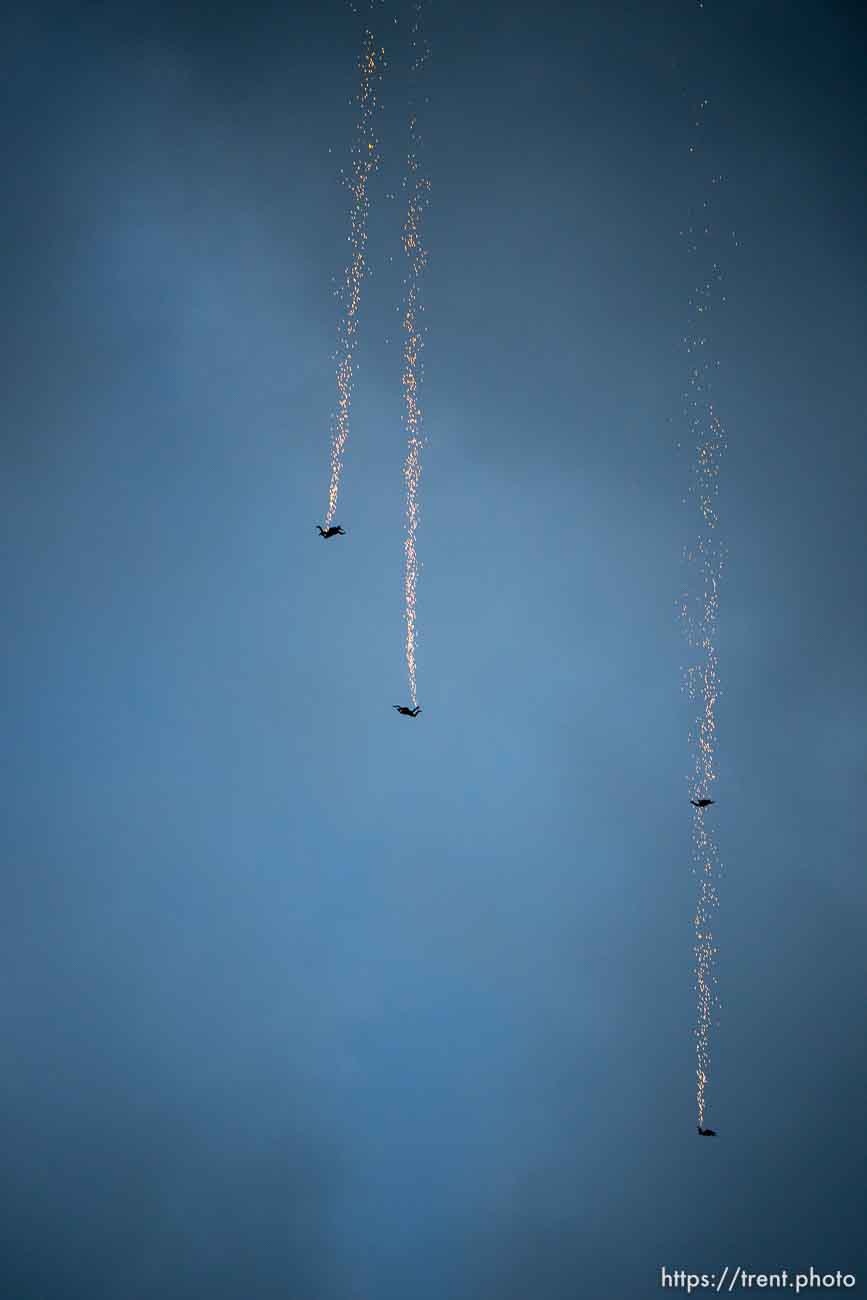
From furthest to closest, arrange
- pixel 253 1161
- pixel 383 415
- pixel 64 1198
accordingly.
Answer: pixel 383 415 → pixel 253 1161 → pixel 64 1198

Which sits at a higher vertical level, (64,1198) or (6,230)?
(6,230)

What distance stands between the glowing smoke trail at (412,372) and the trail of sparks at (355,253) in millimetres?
1902

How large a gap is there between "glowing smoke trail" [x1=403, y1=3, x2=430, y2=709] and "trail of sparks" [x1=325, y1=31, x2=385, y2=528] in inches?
74.9

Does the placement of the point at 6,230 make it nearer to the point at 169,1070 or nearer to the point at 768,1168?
the point at 169,1070

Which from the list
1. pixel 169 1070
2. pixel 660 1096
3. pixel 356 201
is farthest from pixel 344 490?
pixel 660 1096

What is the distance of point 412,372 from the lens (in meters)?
43.3

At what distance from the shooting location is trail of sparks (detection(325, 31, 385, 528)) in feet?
136

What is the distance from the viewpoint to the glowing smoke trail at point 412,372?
41.8 m

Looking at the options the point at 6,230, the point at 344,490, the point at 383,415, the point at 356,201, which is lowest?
the point at 344,490

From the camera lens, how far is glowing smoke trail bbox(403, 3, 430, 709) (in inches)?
1647

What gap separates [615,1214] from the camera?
39.6 m

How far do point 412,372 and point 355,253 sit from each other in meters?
4.82

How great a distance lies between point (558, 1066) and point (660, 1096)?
4.06 metres

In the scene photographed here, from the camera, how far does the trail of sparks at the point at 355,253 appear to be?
41.5 m
